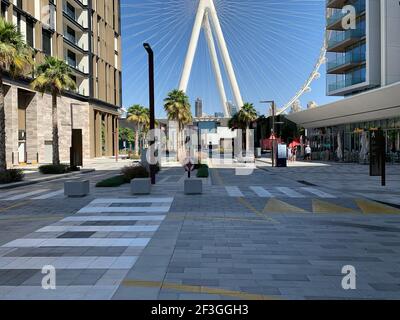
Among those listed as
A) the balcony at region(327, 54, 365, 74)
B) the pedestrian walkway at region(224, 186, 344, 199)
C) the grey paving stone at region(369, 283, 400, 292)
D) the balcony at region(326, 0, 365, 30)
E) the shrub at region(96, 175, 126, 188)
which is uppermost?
the balcony at region(326, 0, 365, 30)

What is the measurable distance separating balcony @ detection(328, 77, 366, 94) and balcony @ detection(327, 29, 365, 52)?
12.8 ft

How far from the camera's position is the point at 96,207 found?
45.6 feet

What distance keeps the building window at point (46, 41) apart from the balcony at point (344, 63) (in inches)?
1265

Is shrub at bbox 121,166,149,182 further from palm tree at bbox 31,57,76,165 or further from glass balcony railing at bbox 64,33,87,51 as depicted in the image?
glass balcony railing at bbox 64,33,87,51

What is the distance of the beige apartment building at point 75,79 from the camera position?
42750mm

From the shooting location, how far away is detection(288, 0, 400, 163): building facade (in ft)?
123

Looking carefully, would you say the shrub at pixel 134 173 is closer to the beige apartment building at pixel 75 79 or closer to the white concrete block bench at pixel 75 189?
the white concrete block bench at pixel 75 189

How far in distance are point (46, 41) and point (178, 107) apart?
17240 millimetres

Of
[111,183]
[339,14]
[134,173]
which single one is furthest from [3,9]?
[339,14]

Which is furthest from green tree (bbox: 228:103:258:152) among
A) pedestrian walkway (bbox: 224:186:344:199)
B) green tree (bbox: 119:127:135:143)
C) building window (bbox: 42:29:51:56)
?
green tree (bbox: 119:127:135:143)

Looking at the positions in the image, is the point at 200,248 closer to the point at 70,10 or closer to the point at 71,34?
the point at 71,34

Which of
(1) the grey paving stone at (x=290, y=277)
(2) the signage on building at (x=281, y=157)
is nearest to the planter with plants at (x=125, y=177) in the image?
(1) the grey paving stone at (x=290, y=277)

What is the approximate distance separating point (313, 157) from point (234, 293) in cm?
4691
